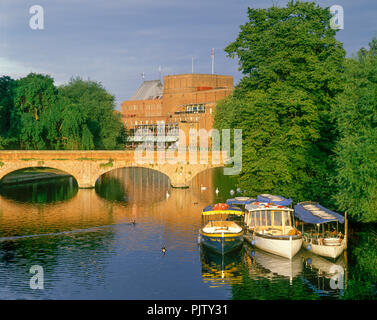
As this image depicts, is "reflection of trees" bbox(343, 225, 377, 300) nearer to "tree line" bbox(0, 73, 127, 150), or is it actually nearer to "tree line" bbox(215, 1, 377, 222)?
"tree line" bbox(215, 1, 377, 222)

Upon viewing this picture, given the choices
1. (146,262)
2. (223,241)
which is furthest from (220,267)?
(146,262)

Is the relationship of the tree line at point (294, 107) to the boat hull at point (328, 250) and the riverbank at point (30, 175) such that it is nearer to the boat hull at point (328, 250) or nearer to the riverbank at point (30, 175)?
the boat hull at point (328, 250)

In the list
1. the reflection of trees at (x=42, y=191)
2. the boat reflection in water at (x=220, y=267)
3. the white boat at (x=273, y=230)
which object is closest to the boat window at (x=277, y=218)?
the white boat at (x=273, y=230)

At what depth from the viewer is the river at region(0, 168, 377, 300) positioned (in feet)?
92.6

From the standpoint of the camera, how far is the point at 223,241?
3481 centimetres

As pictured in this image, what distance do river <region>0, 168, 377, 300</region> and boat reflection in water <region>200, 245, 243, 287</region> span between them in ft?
0.20

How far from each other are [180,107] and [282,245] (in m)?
127

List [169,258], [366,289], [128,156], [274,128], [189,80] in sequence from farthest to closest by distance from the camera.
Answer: [189,80] → [128,156] → [274,128] → [169,258] → [366,289]

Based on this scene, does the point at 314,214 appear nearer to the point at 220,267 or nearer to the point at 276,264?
the point at 276,264
